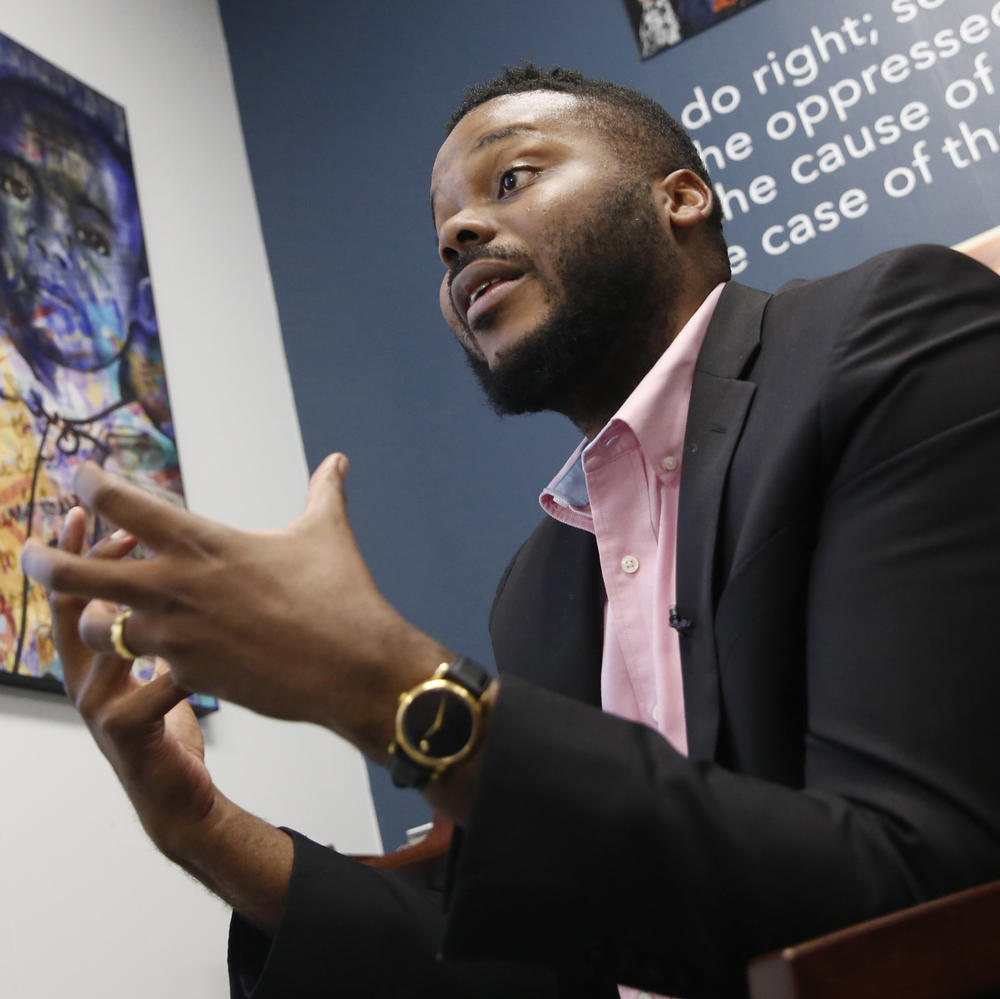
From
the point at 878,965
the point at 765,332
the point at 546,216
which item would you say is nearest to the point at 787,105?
the point at 546,216

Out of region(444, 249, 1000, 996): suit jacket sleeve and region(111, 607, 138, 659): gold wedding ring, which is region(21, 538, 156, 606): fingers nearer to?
region(111, 607, 138, 659): gold wedding ring

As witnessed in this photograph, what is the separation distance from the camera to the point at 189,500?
8.24 feet

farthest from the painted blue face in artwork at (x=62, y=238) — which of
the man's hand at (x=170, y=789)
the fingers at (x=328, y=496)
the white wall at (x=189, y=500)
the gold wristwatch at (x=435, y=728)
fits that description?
the gold wristwatch at (x=435, y=728)

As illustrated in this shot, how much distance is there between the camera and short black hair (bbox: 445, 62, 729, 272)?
5.59 feet

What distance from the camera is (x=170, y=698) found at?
1034 mm

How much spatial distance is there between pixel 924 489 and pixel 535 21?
2.20 m

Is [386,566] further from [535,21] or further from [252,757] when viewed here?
[535,21]

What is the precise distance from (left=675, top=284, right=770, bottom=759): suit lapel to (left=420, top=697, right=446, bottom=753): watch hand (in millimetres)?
343

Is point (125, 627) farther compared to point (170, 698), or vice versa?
point (170, 698)

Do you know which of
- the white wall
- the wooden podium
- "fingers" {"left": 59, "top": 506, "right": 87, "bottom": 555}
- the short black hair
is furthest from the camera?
the white wall

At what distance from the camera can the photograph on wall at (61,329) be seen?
80.6 inches

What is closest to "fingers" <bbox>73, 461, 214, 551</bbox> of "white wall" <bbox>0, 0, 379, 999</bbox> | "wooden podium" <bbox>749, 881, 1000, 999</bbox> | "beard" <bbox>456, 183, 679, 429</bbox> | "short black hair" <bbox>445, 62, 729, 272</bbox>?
"wooden podium" <bbox>749, 881, 1000, 999</bbox>

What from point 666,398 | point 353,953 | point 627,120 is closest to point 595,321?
point 666,398

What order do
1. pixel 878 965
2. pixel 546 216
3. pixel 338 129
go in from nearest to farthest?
pixel 878 965
pixel 546 216
pixel 338 129
